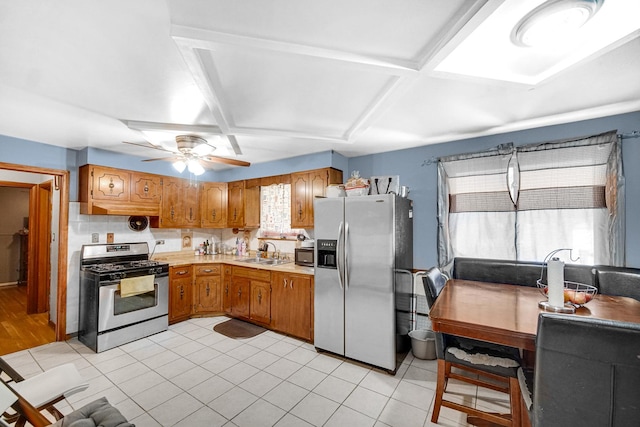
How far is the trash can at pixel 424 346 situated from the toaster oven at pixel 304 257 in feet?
4.84

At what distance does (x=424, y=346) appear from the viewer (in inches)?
113

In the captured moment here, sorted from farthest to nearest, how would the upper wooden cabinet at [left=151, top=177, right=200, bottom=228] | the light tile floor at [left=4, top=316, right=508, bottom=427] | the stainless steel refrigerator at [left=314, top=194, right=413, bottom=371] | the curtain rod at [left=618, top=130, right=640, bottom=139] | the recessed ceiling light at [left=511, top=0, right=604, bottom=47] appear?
the upper wooden cabinet at [left=151, top=177, right=200, bottom=228]
the stainless steel refrigerator at [left=314, top=194, right=413, bottom=371]
the curtain rod at [left=618, top=130, right=640, bottom=139]
the light tile floor at [left=4, top=316, right=508, bottom=427]
the recessed ceiling light at [left=511, top=0, right=604, bottom=47]

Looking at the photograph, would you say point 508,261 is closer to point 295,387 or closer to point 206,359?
point 295,387

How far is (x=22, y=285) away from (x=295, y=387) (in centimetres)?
720

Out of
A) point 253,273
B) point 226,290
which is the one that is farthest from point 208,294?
point 253,273

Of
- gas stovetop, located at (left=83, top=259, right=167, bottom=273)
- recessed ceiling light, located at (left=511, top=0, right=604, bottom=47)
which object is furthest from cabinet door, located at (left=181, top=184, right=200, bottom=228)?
recessed ceiling light, located at (left=511, top=0, right=604, bottom=47)

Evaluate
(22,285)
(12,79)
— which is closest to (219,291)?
(12,79)

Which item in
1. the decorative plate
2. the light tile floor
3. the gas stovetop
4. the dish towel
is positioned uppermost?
the decorative plate

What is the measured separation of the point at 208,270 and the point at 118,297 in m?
1.14

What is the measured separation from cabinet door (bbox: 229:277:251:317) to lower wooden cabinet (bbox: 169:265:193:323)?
23.7 inches

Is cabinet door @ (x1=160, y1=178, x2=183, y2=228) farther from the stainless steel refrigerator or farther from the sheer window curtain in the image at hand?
the sheer window curtain

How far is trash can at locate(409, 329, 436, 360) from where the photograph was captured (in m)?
2.86

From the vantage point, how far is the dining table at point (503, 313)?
4.79 feet

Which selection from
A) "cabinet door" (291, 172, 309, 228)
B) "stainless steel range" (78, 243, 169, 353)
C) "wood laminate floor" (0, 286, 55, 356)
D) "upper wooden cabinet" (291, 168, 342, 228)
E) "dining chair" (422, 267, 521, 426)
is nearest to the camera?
"dining chair" (422, 267, 521, 426)
